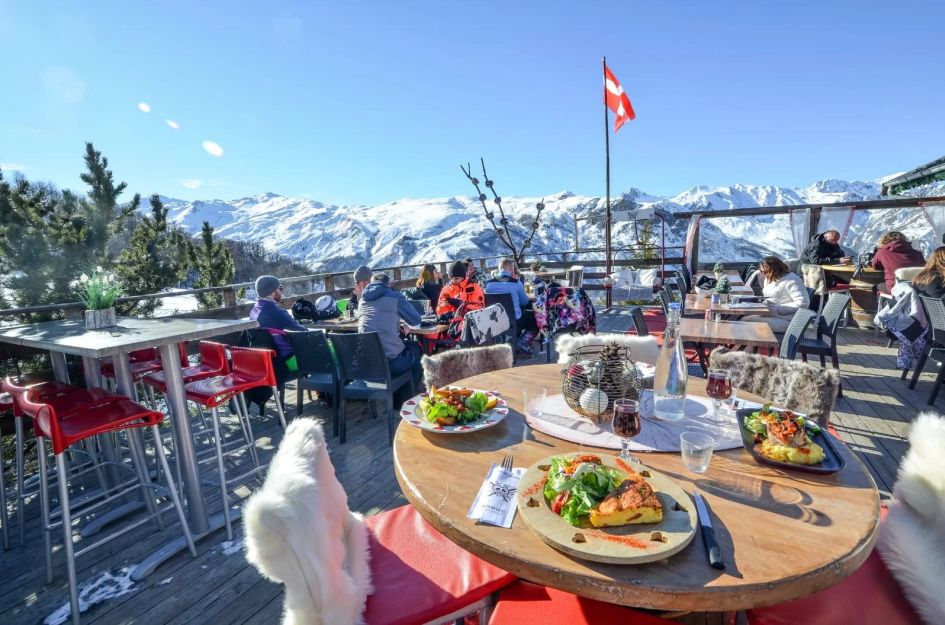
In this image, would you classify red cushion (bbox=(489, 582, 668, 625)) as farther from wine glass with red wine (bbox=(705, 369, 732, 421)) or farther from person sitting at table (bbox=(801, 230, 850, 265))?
person sitting at table (bbox=(801, 230, 850, 265))

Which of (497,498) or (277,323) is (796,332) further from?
(277,323)

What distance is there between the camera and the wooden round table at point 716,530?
708mm

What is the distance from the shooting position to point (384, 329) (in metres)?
3.39

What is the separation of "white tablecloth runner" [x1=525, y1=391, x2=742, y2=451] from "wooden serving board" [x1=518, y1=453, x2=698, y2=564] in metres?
0.25

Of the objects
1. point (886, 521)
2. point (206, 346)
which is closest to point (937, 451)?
point (886, 521)

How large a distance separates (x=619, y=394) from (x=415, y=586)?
807mm

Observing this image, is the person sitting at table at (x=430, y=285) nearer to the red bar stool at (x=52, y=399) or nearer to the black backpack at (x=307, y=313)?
the black backpack at (x=307, y=313)

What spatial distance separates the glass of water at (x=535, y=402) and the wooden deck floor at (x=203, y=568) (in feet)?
4.24

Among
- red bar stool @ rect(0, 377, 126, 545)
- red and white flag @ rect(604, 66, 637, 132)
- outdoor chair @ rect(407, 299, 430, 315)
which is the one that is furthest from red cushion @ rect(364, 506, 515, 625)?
red and white flag @ rect(604, 66, 637, 132)

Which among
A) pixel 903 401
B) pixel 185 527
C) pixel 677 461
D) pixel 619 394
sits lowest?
pixel 903 401

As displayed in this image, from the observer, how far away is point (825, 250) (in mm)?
6992

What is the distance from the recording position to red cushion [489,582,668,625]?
3.25ft

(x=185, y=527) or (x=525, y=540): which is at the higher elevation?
(x=525, y=540)

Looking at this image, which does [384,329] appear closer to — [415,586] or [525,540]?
[415,586]
